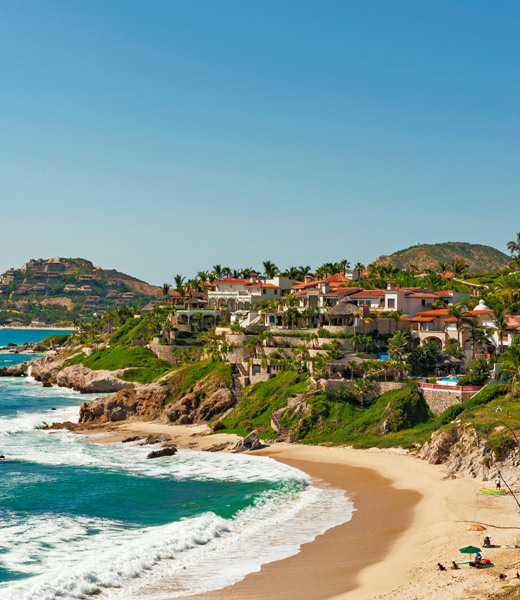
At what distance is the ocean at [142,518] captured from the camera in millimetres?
33688

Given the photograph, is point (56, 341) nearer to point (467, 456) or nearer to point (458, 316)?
point (458, 316)

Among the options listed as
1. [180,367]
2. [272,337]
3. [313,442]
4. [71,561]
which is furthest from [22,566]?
[180,367]

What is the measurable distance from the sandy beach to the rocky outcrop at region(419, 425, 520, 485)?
1.00 meters

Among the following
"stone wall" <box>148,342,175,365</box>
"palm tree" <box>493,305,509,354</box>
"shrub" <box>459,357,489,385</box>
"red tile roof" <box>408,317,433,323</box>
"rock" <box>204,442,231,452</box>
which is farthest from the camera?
"stone wall" <box>148,342,175,365</box>

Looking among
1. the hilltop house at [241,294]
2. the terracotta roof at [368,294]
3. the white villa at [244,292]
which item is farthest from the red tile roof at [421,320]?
the white villa at [244,292]

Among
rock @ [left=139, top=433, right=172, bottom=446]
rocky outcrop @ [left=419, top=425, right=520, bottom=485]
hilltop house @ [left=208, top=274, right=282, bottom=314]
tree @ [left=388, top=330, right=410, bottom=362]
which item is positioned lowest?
rock @ [left=139, top=433, right=172, bottom=446]

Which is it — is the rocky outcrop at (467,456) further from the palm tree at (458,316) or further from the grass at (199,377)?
the grass at (199,377)

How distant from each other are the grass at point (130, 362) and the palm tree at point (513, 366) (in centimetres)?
5456

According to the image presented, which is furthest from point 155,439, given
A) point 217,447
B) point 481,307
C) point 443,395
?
point 481,307

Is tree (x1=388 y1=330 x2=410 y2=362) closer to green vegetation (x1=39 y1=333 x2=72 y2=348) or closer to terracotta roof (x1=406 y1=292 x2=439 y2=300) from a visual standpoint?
terracotta roof (x1=406 y1=292 x2=439 y2=300)

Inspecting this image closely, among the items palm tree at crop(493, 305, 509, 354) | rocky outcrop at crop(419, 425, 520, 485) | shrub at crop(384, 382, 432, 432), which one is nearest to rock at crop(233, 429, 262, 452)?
shrub at crop(384, 382, 432, 432)

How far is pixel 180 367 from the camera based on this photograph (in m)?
92.1

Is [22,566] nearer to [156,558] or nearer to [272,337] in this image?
[156,558]

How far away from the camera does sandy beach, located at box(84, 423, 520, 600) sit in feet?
100
